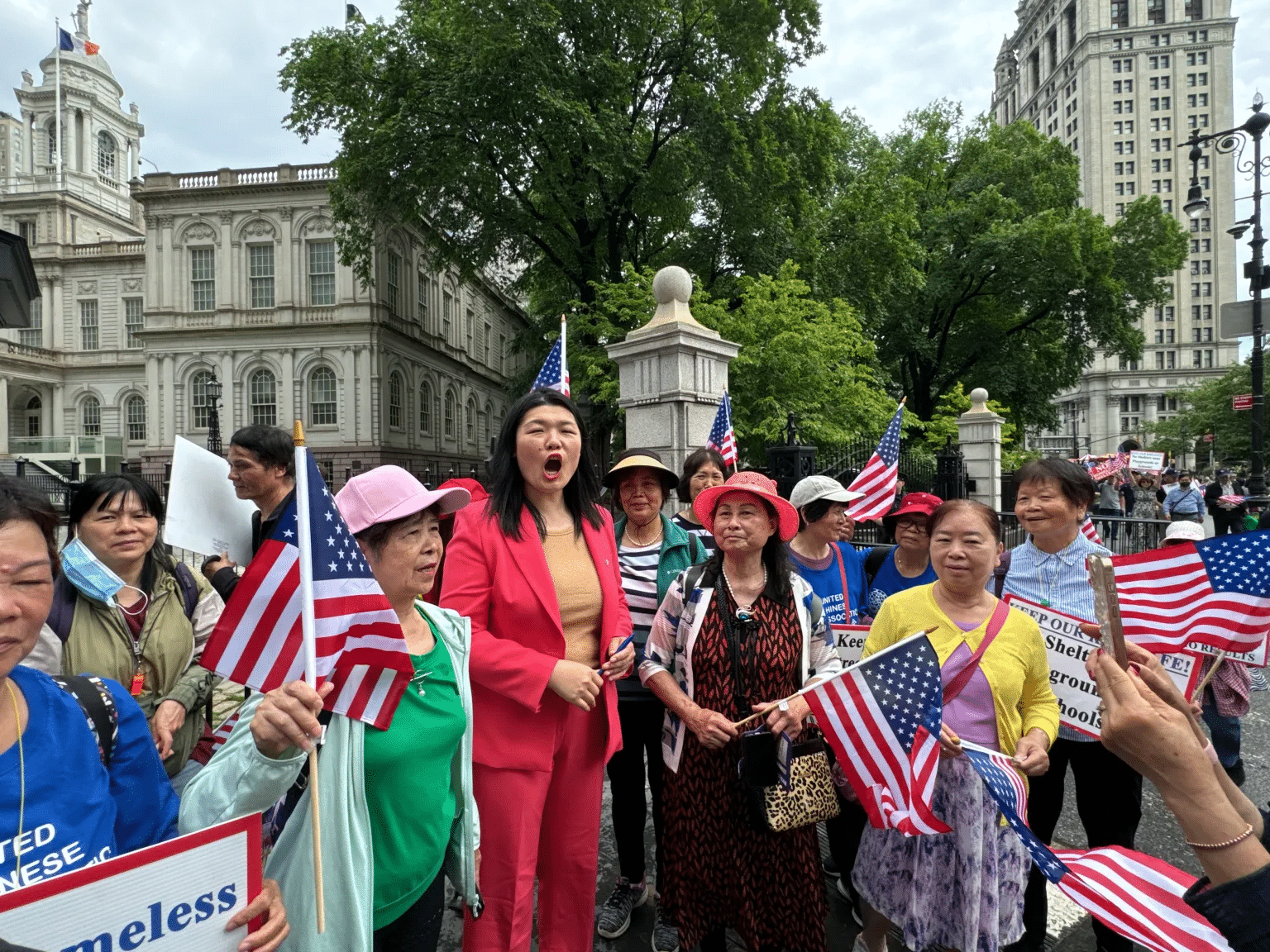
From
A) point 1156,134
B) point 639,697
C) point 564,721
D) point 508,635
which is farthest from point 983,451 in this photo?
point 1156,134

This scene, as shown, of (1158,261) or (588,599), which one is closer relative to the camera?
(588,599)

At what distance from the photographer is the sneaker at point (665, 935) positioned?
286 centimetres

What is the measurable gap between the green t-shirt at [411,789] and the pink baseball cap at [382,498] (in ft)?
1.37

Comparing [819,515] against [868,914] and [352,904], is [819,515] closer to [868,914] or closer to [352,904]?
[868,914]

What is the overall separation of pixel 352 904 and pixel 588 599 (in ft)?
3.92

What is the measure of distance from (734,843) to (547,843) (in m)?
0.72

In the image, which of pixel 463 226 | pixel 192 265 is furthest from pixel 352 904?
pixel 192 265

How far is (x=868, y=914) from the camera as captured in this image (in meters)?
2.73

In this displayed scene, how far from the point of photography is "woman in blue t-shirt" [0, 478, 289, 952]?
129 centimetres

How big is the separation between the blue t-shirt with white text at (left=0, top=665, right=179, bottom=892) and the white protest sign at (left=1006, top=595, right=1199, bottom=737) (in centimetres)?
305

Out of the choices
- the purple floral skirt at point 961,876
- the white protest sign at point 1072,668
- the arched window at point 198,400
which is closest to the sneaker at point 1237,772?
the white protest sign at point 1072,668

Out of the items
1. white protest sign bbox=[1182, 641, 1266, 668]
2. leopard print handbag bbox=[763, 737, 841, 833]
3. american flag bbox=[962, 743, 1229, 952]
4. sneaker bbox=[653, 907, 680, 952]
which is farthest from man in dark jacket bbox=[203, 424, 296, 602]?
white protest sign bbox=[1182, 641, 1266, 668]

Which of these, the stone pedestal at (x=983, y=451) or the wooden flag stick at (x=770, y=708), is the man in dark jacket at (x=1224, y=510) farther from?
the wooden flag stick at (x=770, y=708)

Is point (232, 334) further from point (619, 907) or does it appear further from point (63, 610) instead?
point (619, 907)
